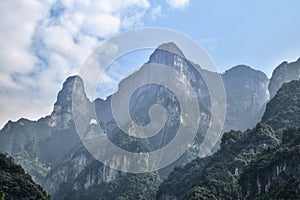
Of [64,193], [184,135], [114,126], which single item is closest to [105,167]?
[64,193]

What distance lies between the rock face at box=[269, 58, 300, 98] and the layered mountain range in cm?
29

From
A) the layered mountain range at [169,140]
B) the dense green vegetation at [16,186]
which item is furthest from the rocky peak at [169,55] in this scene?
the dense green vegetation at [16,186]

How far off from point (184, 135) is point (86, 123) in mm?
71136

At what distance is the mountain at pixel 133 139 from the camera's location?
125625mm

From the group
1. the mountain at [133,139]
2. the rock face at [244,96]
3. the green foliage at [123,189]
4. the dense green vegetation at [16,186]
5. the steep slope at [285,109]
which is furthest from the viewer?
the rock face at [244,96]

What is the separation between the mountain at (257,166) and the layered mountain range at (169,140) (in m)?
0.15

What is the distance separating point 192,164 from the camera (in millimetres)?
91250

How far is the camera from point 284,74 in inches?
5472

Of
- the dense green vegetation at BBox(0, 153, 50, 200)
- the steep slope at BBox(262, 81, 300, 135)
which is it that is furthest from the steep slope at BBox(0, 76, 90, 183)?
the dense green vegetation at BBox(0, 153, 50, 200)

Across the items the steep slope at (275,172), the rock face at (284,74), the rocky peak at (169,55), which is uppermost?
the rocky peak at (169,55)

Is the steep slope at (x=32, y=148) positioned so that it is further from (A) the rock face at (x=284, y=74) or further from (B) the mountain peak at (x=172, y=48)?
(A) the rock face at (x=284, y=74)

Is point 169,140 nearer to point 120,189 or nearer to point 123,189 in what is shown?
point 120,189

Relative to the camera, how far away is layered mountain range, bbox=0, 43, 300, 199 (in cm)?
6284

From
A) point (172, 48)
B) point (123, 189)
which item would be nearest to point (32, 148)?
point (172, 48)
